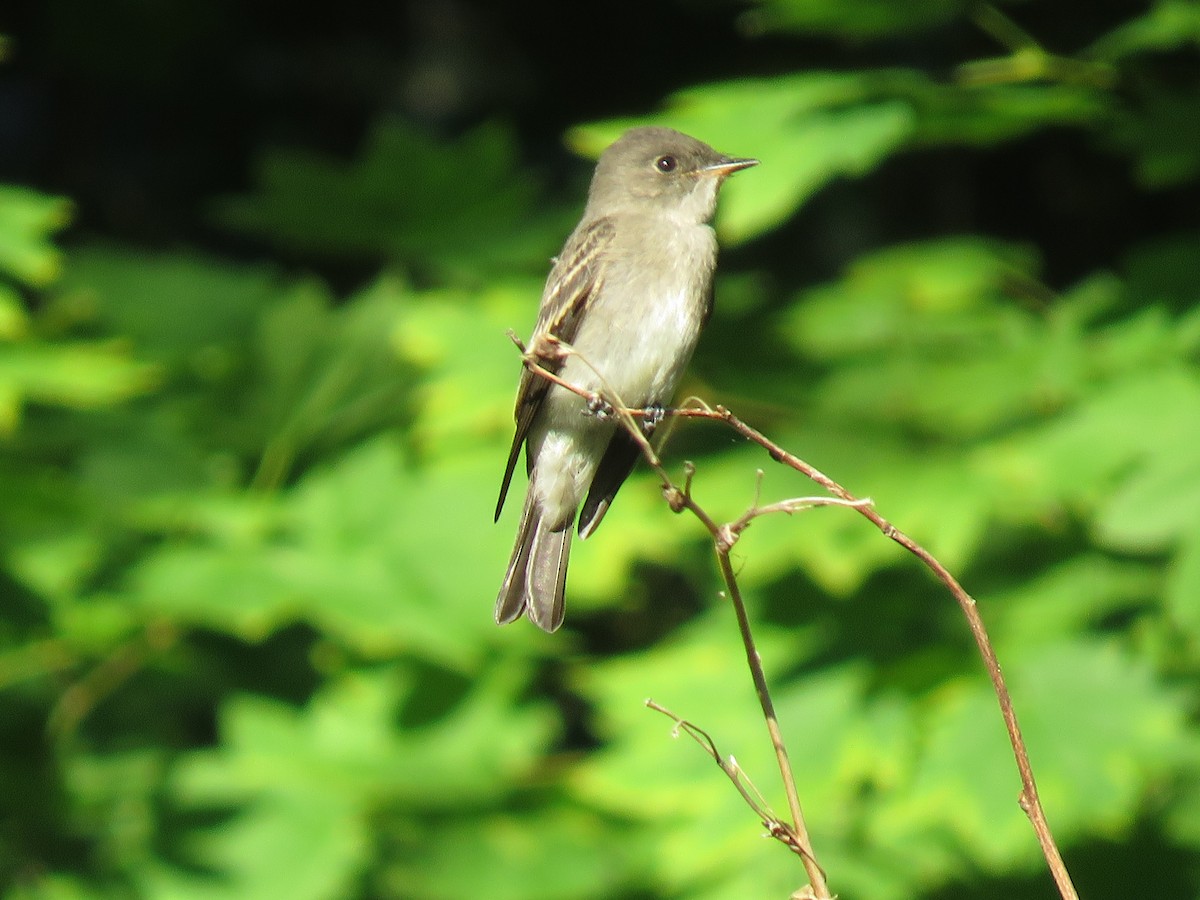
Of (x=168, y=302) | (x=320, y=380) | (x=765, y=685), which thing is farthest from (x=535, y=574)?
(x=168, y=302)

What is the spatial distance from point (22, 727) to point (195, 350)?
1.32 m

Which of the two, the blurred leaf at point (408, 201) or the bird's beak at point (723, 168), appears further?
the blurred leaf at point (408, 201)

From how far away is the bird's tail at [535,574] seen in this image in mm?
2385

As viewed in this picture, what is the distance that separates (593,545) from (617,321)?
5.28 feet

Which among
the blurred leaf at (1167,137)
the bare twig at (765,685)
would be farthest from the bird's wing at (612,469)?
the blurred leaf at (1167,137)

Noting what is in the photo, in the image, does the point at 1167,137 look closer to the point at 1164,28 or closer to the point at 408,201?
the point at 1164,28

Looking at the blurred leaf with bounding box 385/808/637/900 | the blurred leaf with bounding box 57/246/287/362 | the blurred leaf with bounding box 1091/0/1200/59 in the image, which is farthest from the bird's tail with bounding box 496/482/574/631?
the blurred leaf with bounding box 57/246/287/362

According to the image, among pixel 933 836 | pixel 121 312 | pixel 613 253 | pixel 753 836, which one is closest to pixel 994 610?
pixel 933 836

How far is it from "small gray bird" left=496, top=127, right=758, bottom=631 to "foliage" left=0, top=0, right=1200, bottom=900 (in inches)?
16.1

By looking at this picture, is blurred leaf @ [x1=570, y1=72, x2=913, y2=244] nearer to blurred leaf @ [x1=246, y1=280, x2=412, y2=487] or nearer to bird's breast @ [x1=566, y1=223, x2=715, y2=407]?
bird's breast @ [x1=566, y1=223, x2=715, y2=407]

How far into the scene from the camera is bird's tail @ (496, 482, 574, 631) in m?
2.38

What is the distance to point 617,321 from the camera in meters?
2.99

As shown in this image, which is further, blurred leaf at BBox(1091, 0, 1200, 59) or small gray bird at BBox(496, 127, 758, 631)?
blurred leaf at BBox(1091, 0, 1200, 59)

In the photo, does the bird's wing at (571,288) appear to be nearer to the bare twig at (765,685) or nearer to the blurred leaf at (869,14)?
the blurred leaf at (869,14)
